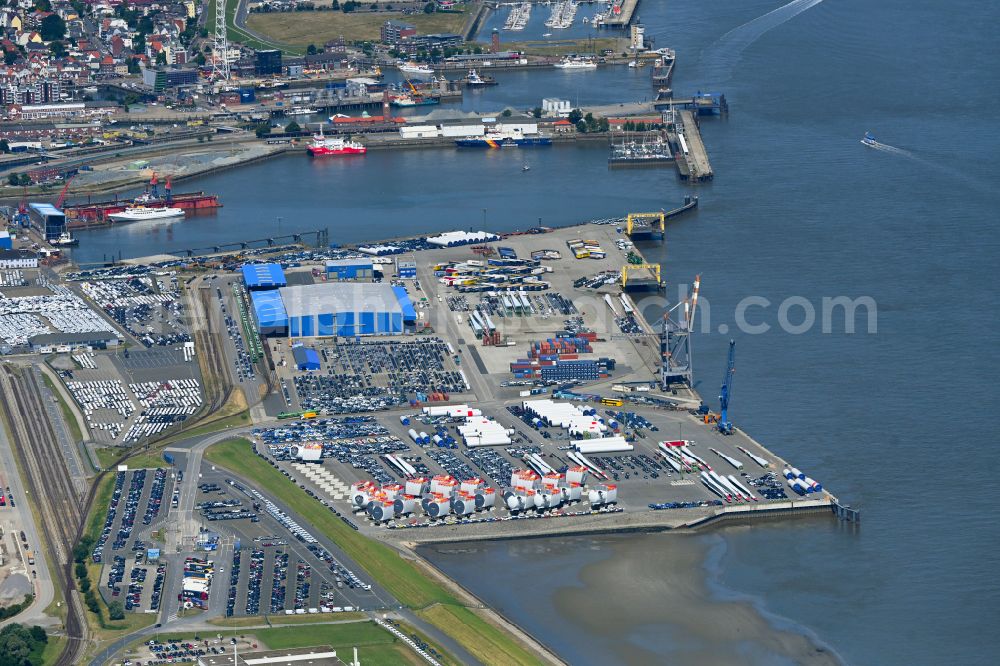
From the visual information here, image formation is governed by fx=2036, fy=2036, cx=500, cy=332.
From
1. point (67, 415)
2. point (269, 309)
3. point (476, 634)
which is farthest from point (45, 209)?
point (476, 634)

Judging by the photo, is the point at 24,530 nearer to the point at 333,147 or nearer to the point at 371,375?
the point at 371,375

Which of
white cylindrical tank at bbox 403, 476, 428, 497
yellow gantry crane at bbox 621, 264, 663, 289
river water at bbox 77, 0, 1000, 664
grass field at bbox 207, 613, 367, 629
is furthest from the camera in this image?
yellow gantry crane at bbox 621, 264, 663, 289

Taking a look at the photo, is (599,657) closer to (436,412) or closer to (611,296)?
(436,412)

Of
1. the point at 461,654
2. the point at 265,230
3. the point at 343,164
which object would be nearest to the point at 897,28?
the point at 343,164

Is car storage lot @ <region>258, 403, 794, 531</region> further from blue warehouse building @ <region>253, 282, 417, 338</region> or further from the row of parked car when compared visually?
blue warehouse building @ <region>253, 282, 417, 338</region>

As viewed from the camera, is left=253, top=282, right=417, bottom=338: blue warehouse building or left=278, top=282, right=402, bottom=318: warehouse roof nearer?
left=253, top=282, right=417, bottom=338: blue warehouse building

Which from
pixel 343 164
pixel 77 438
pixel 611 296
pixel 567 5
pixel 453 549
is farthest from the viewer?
pixel 567 5

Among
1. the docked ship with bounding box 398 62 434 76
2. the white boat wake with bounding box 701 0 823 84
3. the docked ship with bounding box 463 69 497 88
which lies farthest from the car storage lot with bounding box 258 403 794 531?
the docked ship with bounding box 398 62 434 76
